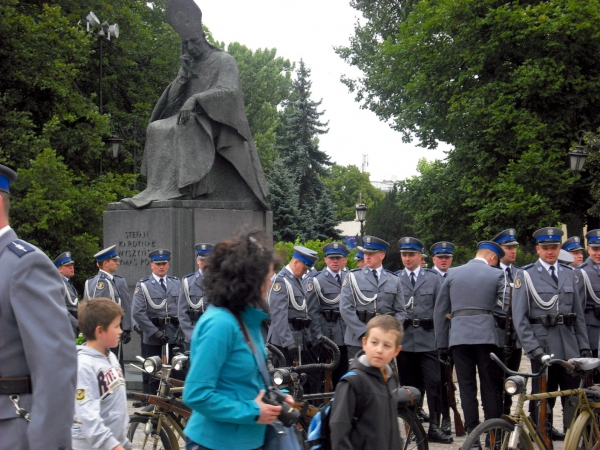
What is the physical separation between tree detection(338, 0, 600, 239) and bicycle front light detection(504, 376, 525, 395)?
20.7m

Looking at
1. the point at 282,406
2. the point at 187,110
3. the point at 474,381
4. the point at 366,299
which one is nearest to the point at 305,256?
the point at 366,299

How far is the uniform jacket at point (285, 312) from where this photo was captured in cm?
1041

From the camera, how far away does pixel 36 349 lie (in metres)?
3.48

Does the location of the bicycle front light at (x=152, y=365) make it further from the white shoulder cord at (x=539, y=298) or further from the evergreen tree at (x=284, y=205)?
the evergreen tree at (x=284, y=205)

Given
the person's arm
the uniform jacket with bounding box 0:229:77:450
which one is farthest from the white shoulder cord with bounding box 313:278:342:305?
the uniform jacket with bounding box 0:229:77:450

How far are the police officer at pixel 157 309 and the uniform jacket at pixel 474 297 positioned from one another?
3717 mm

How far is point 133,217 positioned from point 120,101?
19.6 m

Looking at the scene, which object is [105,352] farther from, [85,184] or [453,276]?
[85,184]

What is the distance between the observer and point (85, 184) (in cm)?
2841

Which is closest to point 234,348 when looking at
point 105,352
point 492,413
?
point 105,352

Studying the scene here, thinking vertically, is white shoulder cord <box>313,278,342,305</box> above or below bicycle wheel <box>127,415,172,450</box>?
above

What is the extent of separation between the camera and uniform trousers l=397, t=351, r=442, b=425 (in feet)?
32.6

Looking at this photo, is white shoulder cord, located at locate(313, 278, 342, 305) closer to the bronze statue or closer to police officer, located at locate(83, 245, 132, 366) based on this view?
police officer, located at locate(83, 245, 132, 366)

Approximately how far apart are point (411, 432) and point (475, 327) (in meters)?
2.05
